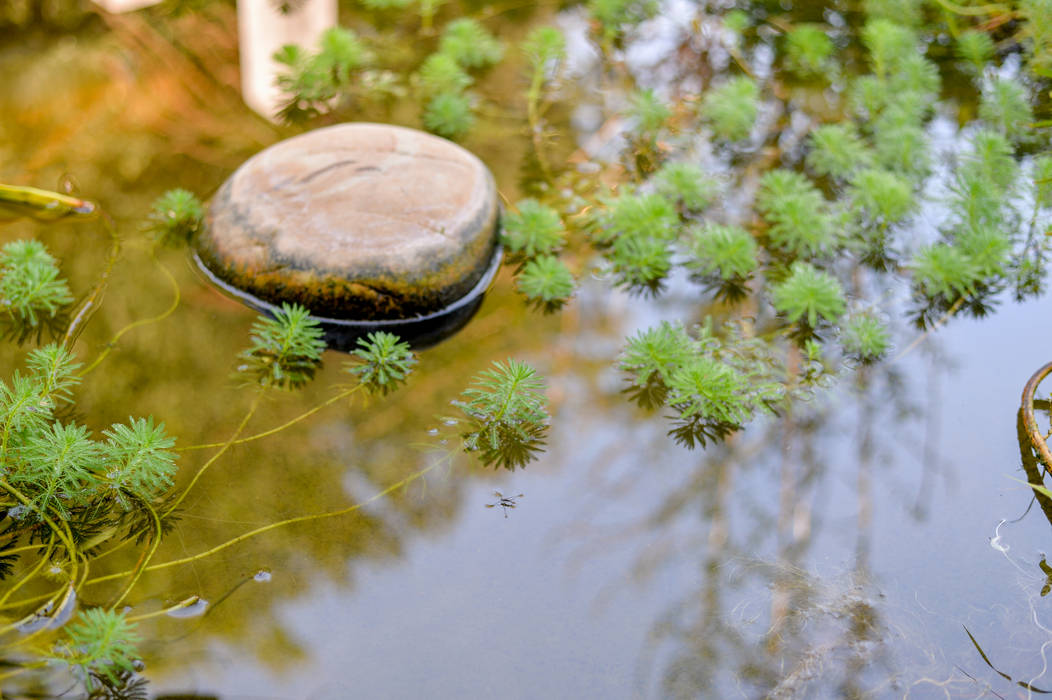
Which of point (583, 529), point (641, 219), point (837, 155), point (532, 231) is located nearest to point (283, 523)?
point (583, 529)

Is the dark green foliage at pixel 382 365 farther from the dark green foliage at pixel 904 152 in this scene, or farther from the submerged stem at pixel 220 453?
the dark green foliage at pixel 904 152

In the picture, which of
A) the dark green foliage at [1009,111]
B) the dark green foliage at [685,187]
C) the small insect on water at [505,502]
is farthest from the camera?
the dark green foliage at [1009,111]

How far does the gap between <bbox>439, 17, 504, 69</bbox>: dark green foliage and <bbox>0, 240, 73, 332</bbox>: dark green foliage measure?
206 centimetres

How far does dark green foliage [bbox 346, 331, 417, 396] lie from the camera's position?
283cm

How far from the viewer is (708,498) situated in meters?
2.59

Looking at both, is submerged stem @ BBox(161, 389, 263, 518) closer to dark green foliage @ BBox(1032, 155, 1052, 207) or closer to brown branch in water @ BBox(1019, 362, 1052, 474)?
brown branch in water @ BBox(1019, 362, 1052, 474)

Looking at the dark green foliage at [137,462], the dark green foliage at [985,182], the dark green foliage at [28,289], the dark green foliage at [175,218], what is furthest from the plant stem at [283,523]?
the dark green foliage at [985,182]

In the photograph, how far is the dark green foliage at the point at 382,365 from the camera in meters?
2.83

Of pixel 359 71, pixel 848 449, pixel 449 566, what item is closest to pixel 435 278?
pixel 449 566

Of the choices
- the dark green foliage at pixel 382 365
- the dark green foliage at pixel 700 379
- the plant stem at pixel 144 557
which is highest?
the dark green foliage at pixel 700 379

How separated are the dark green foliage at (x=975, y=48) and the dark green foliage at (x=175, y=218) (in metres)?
3.57

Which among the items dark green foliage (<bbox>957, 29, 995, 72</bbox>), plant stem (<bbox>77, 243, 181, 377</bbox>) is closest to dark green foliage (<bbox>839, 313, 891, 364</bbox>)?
dark green foliage (<bbox>957, 29, 995, 72</bbox>)

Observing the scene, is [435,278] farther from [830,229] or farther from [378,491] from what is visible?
[830,229]

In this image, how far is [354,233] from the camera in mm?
2980
